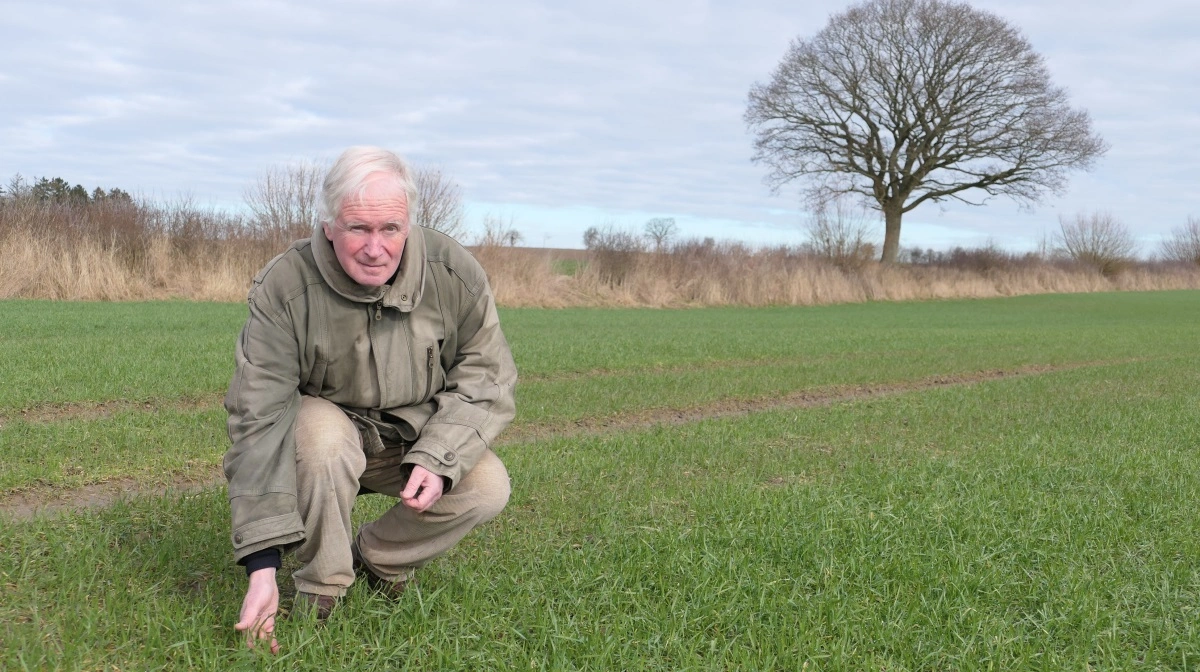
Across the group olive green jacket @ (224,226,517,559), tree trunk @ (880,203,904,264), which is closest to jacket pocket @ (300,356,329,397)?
olive green jacket @ (224,226,517,559)

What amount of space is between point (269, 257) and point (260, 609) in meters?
22.3

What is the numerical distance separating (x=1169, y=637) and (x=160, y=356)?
10.8m

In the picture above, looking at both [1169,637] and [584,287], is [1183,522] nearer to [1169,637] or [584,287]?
[1169,637]

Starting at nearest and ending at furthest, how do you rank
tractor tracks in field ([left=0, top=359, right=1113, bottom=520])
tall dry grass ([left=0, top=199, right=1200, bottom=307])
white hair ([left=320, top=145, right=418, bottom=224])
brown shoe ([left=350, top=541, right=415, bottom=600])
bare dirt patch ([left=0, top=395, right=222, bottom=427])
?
white hair ([left=320, top=145, right=418, bottom=224])
brown shoe ([left=350, top=541, right=415, bottom=600])
tractor tracks in field ([left=0, top=359, right=1113, bottom=520])
bare dirt patch ([left=0, top=395, right=222, bottom=427])
tall dry grass ([left=0, top=199, right=1200, bottom=307])

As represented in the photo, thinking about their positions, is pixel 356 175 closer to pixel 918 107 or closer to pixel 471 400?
pixel 471 400

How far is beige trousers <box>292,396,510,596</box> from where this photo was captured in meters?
3.44

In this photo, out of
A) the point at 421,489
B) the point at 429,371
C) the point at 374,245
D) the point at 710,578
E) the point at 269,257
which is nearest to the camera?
the point at 374,245

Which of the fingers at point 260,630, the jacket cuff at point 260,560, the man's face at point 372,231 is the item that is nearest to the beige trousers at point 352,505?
the jacket cuff at point 260,560

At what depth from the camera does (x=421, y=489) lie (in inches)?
140

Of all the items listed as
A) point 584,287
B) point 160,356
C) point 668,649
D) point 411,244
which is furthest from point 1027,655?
point 584,287

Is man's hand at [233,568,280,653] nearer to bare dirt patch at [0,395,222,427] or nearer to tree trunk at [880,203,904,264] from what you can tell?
bare dirt patch at [0,395,222,427]

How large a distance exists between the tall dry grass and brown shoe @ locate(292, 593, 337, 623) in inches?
842

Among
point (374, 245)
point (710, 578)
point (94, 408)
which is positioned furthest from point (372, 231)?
point (94, 408)

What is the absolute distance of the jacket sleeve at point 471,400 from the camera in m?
3.56
